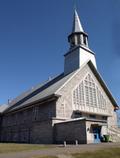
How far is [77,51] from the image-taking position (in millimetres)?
35219

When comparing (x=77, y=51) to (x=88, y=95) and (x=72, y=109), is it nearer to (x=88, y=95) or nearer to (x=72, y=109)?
(x=88, y=95)

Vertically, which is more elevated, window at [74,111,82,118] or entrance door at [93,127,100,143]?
window at [74,111,82,118]

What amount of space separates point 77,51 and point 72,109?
11.4m

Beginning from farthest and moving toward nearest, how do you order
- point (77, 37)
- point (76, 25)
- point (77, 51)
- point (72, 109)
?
point (76, 25)
point (77, 37)
point (77, 51)
point (72, 109)

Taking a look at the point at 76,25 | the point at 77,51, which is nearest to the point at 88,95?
the point at 77,51

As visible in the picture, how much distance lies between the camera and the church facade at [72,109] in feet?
80.4

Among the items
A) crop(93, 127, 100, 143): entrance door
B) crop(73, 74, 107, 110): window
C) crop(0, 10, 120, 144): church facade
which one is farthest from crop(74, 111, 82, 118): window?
crop(93, 127, 100, 143): entrance door

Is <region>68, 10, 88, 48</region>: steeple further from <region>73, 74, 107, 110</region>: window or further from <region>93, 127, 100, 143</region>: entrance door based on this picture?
<region>93, 127, 100, 143</region>: entrance door

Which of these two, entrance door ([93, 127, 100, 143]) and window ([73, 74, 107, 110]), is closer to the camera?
entrance door ([93, 127, 100, 143])

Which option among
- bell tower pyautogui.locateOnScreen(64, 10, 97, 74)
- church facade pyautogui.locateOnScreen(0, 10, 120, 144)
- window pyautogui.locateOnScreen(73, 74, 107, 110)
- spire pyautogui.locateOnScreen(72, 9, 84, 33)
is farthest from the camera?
spire pyautogui.locateOnScreen(72, 9, 84, 33)

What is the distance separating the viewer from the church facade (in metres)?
24.5

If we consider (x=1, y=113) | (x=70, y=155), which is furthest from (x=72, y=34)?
(x=70, y=155)

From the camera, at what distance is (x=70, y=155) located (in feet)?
39.8

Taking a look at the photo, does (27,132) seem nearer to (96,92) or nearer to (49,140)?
(49,140)
